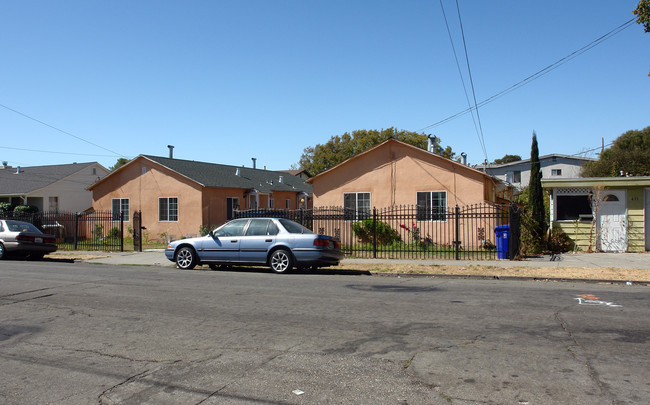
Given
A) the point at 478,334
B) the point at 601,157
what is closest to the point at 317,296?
the point at 478,334

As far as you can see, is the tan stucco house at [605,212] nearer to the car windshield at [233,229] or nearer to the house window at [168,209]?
the car windshield at [233,229]

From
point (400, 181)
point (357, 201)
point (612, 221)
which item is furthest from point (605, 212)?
point (357, 201)

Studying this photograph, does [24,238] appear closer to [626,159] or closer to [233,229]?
[233,229]

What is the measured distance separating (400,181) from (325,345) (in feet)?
52.0

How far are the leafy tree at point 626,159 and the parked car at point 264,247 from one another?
133 ft

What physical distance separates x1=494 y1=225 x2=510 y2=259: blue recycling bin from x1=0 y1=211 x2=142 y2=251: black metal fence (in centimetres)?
1392

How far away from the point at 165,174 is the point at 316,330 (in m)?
22.2

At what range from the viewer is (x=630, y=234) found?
16.6 m

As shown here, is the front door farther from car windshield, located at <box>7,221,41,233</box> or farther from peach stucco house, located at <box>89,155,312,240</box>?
car windshield, located at <box>7,221,41,233</box>

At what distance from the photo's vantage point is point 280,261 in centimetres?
1289

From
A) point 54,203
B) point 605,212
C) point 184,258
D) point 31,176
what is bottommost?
point 184,258

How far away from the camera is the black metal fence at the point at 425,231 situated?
15.6 metres

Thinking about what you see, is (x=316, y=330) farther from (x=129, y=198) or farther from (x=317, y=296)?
(x=129, y=198)

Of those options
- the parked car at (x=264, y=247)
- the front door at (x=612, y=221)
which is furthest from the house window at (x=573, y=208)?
the parked car at (x=264, y=247)
